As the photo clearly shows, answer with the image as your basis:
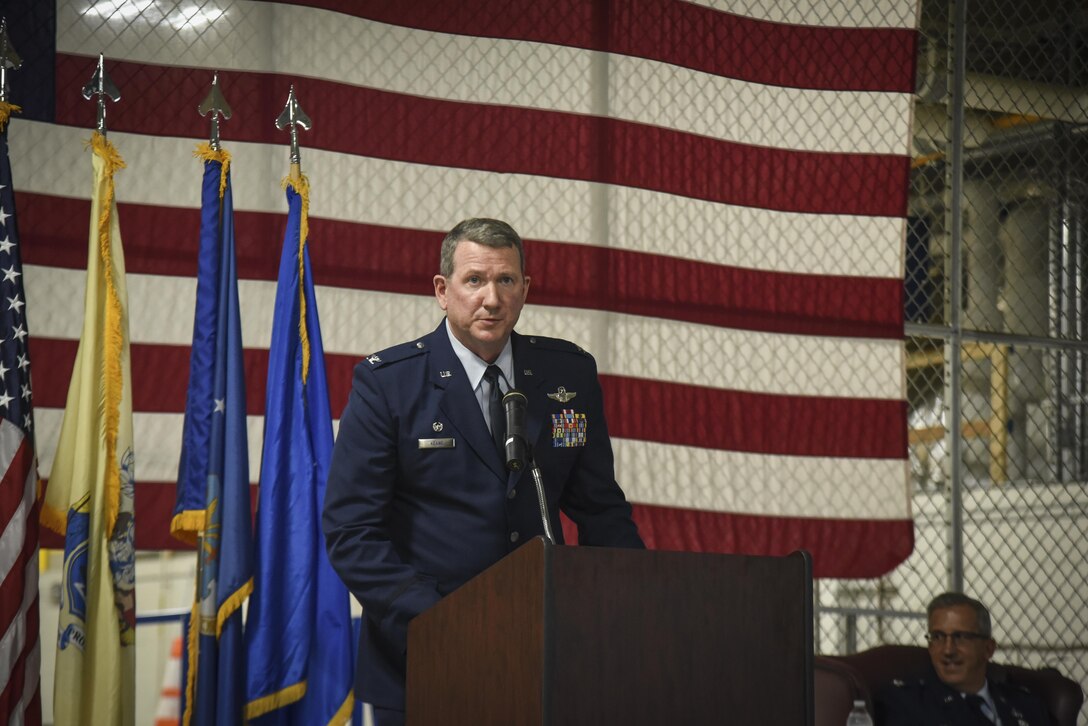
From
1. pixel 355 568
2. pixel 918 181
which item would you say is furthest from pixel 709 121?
pixel 918 181

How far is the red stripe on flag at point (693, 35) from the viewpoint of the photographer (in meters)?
4.46

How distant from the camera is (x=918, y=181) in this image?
795 centimetres

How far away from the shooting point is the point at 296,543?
3480mm

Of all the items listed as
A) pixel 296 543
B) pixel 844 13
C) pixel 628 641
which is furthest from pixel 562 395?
pixel 844 13

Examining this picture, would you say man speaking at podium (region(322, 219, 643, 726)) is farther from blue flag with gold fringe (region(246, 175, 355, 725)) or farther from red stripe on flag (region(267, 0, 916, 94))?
red stripe on flag (region(267, 0, 916, 94))

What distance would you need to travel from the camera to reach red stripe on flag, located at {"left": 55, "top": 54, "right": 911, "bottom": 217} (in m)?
3.99

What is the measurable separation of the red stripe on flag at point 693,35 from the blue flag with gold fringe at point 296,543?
3.68 feet

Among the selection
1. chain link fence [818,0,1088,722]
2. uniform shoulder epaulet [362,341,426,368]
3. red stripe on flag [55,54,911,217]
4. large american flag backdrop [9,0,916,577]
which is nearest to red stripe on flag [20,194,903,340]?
large american flag backdrop [9,0,916,577]

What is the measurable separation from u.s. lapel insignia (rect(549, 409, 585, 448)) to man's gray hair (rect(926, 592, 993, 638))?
197 centimetres

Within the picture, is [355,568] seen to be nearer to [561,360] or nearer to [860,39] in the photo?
[561,360]

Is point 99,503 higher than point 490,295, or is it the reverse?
point 490,295

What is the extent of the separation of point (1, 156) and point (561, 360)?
166cm

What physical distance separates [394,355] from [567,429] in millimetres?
384

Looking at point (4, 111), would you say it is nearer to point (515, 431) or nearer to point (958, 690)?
point (515, 431)
